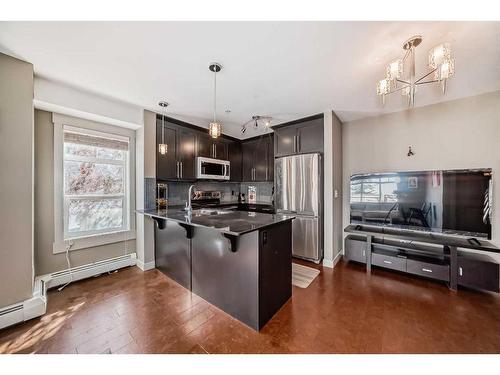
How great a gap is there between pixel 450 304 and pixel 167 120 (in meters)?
4.58

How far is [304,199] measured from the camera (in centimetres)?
330

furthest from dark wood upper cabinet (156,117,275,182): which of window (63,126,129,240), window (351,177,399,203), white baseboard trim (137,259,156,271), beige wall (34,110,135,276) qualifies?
window (351,177,399,203)

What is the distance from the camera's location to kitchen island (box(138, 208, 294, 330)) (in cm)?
169

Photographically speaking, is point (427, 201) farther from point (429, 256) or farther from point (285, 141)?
point (285, 141)

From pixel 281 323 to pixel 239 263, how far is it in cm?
69

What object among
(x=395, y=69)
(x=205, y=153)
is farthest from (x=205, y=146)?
(x=395, y=69)

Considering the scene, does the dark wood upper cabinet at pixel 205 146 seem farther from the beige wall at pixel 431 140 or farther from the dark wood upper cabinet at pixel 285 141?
the beige wall at pixel 431 140

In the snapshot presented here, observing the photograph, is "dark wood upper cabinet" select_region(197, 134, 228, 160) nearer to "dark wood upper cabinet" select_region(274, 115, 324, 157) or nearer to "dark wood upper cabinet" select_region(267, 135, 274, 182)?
"dark wood upper cabinet" select_region(267, 135, 274, 182)

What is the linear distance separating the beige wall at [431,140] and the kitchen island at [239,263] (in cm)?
224

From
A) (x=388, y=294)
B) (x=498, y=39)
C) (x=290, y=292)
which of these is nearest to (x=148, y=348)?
(x=290, y=292)

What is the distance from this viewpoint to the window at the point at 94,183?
2.63 m

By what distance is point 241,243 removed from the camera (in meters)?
1.78

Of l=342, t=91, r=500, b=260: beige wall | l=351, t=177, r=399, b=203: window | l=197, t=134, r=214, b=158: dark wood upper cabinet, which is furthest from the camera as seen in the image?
l=197, t=134, r=214, b=158: dark wood upper cabinet

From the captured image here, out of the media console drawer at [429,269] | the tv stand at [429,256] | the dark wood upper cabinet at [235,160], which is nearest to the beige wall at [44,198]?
the dark wood upper cabinet at [235,160]
